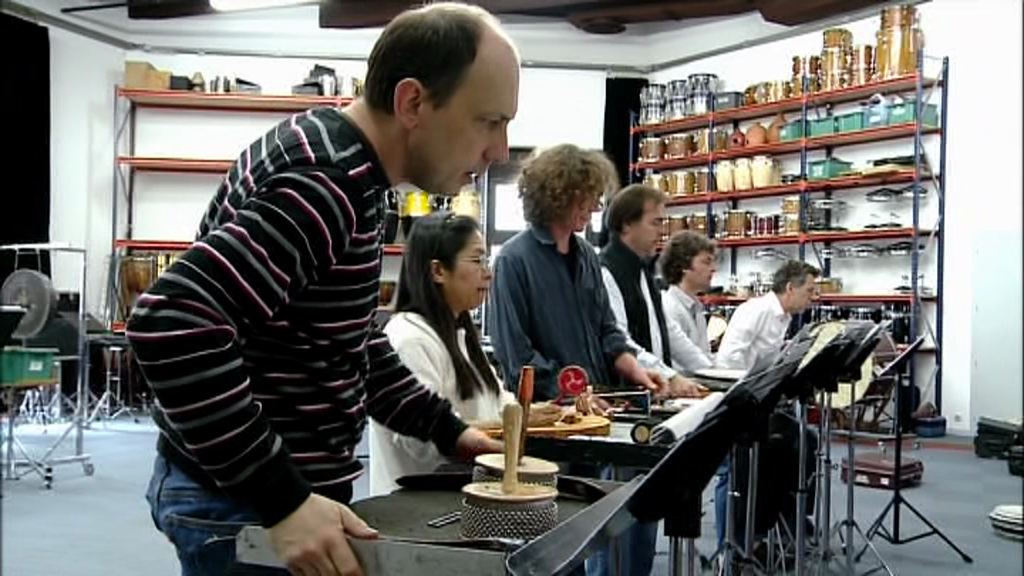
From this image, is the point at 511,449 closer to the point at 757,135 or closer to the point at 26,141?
the point at 757,135

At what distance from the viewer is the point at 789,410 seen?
15.0ft

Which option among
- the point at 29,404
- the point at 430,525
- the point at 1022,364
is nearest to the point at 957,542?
the point at 430,525

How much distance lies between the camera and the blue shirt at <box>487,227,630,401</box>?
300cm

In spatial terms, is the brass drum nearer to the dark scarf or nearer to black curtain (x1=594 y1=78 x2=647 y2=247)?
black curtain (x1=594 y1=78 x2=647 y2=247)

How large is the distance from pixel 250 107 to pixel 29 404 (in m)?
3.61

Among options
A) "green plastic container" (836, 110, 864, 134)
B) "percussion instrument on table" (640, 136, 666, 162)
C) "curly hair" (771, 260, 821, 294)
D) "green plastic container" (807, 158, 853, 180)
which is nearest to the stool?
"percussion instrument on table" (640, 136, 666, 162)

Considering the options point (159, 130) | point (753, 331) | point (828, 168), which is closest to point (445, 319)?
point (753, 331)

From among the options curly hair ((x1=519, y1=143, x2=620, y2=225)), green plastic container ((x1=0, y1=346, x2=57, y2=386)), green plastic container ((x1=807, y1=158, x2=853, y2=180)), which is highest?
green plastic container ((x1=807, y1=158, x2=853, y2=180))

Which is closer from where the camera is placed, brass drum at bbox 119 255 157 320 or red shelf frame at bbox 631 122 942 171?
red shelf frame at bbox 631 122 942 171

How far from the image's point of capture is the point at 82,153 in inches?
404

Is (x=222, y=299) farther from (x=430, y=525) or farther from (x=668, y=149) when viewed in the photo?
(x=668, y=149)

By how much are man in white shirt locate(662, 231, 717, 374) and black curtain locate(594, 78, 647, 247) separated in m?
5.97

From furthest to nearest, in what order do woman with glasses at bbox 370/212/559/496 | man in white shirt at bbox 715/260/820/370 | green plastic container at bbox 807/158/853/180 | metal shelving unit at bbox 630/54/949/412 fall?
green plastic container at bbox 807/158/853/180 → metal shelving unit at bbox 630/54/949/412 → man in white shirt at bbox 715/260/820/370 → woman with glasses at bbox 370/212/559/496

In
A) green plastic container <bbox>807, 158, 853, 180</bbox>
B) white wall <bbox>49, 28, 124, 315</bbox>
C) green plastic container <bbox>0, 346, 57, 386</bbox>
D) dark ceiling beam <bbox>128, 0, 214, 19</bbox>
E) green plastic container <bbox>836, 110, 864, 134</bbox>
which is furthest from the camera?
dark ceiling beam <bbox>128, 0, 214, 19</bbox>
